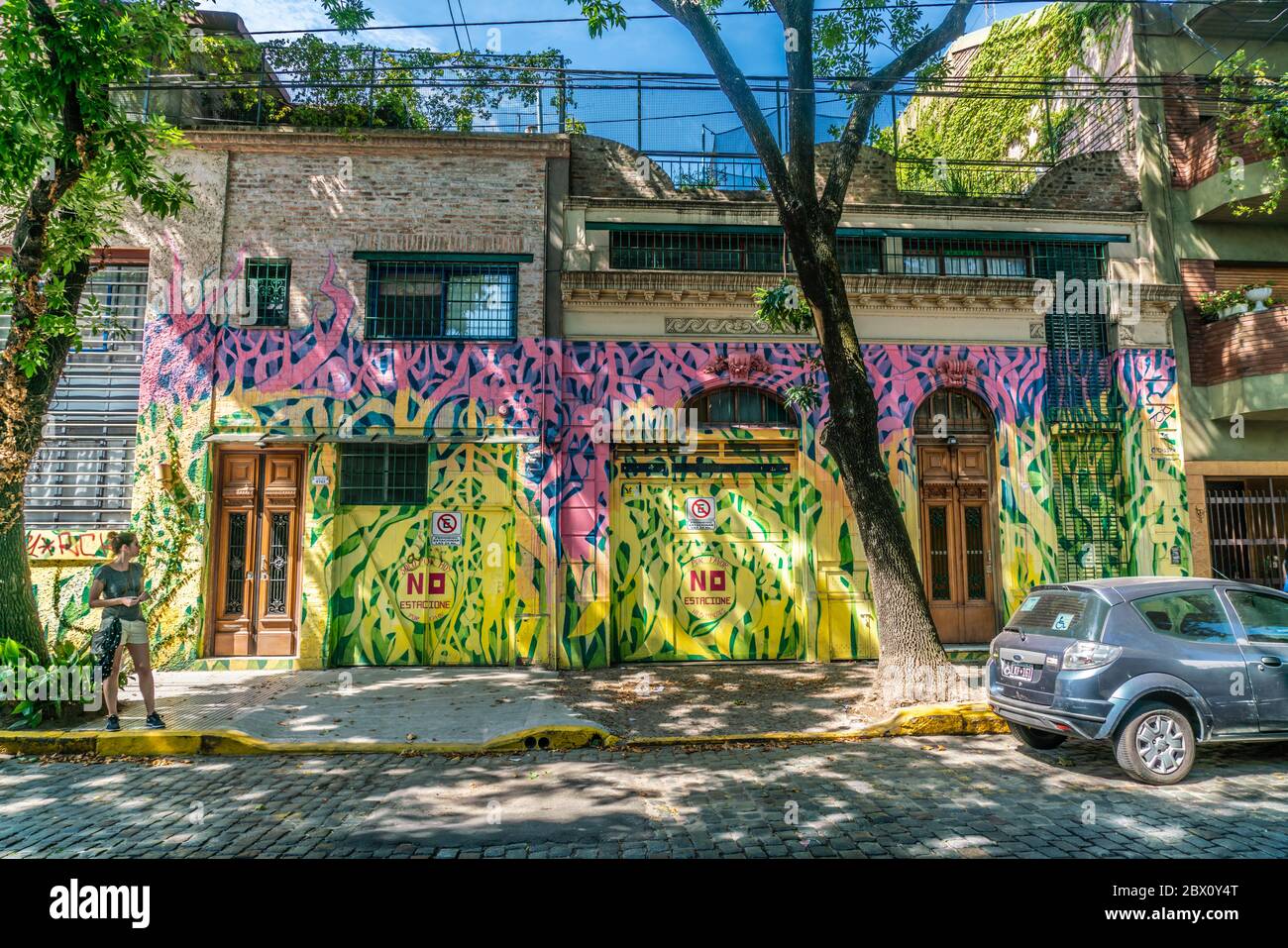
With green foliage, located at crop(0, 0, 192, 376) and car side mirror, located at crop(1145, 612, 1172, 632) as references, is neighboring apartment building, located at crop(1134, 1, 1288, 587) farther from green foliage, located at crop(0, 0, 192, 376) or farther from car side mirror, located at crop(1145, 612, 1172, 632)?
green foliage, located at crop(0, 0, 192, 376)

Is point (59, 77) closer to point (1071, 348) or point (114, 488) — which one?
point (114, 488)

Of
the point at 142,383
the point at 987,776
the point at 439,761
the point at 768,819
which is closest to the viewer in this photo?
the point at 768,819

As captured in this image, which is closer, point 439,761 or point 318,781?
point 318,781

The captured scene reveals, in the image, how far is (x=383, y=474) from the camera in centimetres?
1098

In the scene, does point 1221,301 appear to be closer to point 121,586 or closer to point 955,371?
point 955,371

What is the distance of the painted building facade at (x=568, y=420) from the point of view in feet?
35.3

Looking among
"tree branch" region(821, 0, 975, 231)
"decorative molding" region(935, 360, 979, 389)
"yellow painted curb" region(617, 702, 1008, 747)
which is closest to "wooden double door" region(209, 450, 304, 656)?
"yellow painted curb" region(617, 702, 1008, 747)

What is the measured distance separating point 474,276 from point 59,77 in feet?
17.6

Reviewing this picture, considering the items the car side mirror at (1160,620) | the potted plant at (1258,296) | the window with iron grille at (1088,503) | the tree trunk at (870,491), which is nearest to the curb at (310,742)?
the tree trunk at (870,491)

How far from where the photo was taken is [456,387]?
36.3 ft

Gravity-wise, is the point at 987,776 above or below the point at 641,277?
below

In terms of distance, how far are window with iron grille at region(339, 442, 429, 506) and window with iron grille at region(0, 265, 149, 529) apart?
128 inches

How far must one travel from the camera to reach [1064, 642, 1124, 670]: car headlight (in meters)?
5.99

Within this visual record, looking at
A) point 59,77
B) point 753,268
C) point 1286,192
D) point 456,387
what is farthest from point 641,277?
point 1286,192
